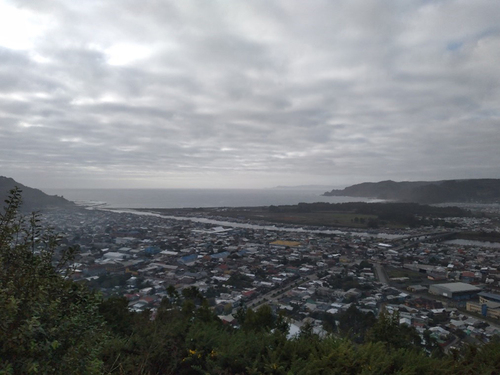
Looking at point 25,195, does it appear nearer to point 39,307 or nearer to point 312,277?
point 39,307

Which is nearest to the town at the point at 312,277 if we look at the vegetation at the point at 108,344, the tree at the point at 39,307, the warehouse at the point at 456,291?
the warehouse at the point at 456,291

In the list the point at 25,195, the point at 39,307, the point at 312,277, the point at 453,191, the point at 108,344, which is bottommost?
the point at 312,277

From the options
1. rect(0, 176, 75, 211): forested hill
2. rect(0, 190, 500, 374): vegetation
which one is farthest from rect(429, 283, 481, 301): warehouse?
rect(0, 176, 75, 211): forested hill

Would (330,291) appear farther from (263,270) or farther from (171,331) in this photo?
(171,331)

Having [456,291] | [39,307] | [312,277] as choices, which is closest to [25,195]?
[39,307]

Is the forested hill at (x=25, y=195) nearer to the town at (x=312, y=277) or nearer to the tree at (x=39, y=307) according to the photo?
the tree at (x=39, y=307)

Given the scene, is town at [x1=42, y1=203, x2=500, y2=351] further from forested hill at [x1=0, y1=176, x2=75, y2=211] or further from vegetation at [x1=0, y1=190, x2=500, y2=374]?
vegetation at [x1=0, y1=190, x2=500, y2=374]
